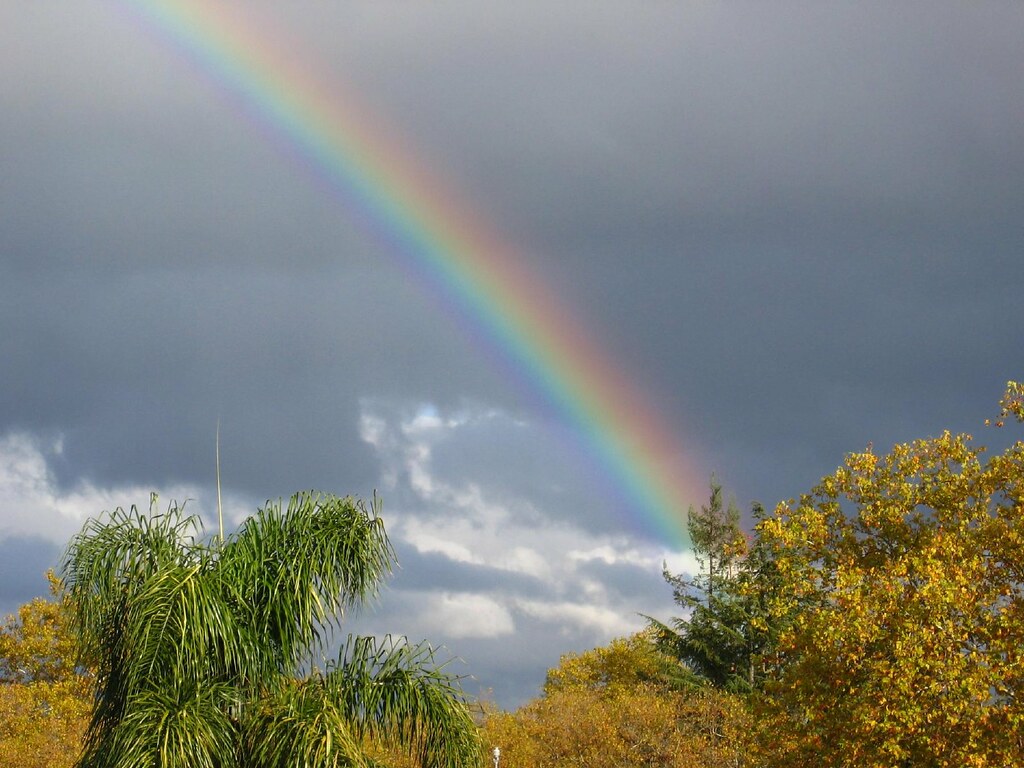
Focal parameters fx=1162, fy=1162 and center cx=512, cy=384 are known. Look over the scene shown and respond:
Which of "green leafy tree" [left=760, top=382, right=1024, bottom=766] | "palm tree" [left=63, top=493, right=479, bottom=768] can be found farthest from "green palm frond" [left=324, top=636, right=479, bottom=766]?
"green leafy tree" [left=760, top=382, right=1024, bottom=766]

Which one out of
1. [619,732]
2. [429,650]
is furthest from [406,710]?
[619,732]

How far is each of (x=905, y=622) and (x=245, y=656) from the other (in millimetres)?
10298

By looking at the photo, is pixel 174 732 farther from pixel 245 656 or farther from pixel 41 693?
pixel 41 693

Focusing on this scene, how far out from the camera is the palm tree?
13062 millimetres

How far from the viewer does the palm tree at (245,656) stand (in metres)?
13.1

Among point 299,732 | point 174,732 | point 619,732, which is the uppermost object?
point 619,732

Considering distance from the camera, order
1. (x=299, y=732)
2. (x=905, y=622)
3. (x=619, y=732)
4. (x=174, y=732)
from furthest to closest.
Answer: (x=619, y=732), (x=905, y=622), (x=299, y=732), (x=174, y=732)

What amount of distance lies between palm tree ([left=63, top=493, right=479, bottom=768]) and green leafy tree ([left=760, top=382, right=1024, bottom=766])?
7.20m

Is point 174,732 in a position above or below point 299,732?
below

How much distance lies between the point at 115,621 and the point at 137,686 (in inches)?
44.4

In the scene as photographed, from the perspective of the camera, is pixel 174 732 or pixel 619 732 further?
pixel 619 732

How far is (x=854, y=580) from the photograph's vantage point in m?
19.6

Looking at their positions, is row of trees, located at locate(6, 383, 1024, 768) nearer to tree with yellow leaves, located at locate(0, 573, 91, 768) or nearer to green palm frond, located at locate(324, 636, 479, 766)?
green palm frond, located at locate(324, 636, 479, 766)

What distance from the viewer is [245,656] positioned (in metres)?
13.7
